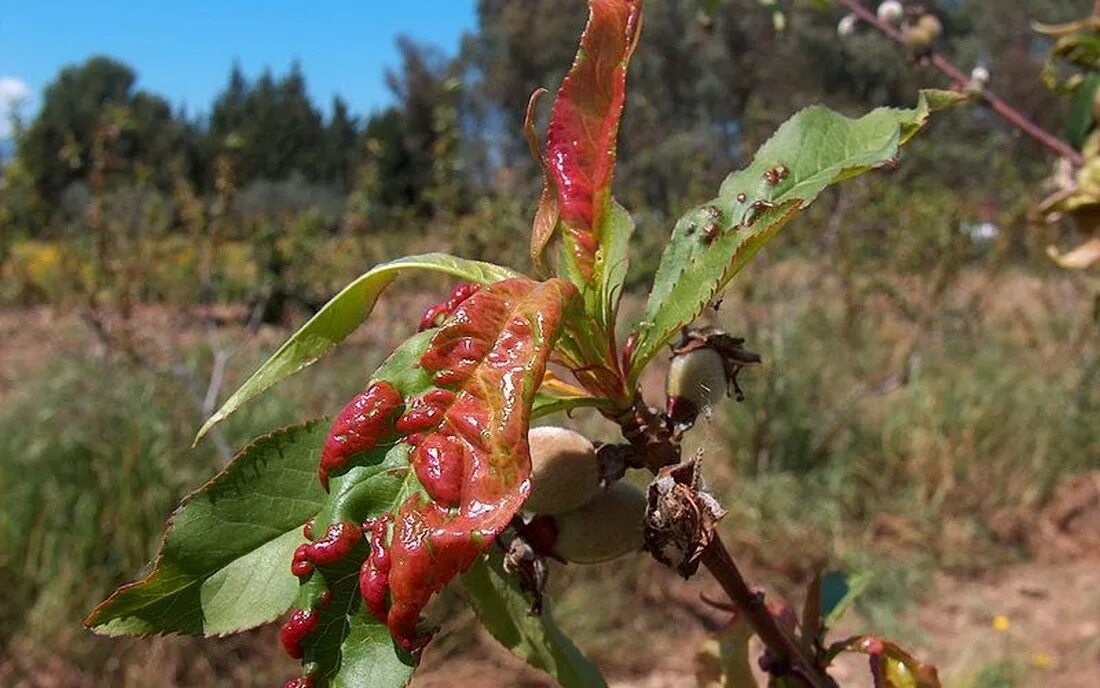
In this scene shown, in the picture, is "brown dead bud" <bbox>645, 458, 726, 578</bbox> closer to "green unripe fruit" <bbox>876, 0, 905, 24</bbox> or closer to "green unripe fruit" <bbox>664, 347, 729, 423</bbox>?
"green unripe fruit" <bbox>664, 347, 729, 423</bbox>

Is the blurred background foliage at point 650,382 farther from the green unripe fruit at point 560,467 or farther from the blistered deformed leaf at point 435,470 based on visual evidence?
the blistered deformed leaf at point 435,470

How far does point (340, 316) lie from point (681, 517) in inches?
8.5

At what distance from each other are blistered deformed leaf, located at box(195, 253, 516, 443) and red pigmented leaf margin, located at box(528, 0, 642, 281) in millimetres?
46

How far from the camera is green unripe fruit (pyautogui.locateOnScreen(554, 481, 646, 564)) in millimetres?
592

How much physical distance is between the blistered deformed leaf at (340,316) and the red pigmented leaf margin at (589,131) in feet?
0.15

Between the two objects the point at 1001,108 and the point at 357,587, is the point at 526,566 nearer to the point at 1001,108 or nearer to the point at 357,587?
the point at 357,587

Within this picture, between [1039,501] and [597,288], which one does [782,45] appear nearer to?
[1039,501]

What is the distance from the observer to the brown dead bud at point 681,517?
0.51 m

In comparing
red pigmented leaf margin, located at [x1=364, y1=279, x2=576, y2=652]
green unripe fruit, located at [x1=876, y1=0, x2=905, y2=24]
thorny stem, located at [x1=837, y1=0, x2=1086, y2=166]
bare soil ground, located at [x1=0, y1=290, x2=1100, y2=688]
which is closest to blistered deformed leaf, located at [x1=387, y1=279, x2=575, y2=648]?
red pigmented leaf margin, located at [x1=364, y1=279, x2=576, y2=652]

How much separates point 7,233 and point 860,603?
522cm

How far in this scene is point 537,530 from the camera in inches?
23.9

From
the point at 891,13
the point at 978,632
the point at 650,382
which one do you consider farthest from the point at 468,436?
the point at 650,382

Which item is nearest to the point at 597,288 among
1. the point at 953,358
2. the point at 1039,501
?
the point at 1039,501

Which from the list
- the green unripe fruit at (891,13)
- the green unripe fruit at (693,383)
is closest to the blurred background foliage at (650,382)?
the green unripe fruit at (693,383)
